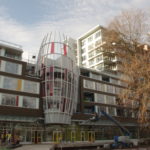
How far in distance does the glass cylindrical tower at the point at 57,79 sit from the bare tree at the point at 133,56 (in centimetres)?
1587

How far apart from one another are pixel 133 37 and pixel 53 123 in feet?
70.7

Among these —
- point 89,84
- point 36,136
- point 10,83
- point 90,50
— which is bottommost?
point 36,136

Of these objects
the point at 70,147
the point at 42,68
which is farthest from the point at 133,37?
the point at 42,68

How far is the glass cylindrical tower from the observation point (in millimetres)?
36688

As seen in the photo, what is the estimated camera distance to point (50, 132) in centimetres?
3722

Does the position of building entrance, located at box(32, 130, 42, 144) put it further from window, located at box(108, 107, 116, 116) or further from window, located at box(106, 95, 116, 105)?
window, located at box(106, 95, 116, 105)

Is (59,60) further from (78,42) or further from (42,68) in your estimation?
(78,42)

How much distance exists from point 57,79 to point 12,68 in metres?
8.55

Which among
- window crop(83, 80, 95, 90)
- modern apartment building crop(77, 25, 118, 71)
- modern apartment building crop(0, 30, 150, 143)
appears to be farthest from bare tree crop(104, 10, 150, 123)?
modern apartment building crop(77, 25, 118, 71)

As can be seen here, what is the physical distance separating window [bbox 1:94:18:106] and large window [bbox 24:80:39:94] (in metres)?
2.79

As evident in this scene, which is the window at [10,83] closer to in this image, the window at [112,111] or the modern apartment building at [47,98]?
the modern apartment building at [47,98]

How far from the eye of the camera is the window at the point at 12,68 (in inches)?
1430

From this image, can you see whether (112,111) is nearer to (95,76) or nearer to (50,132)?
(95,76)

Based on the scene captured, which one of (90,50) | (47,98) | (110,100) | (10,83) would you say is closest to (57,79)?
(47,98)
